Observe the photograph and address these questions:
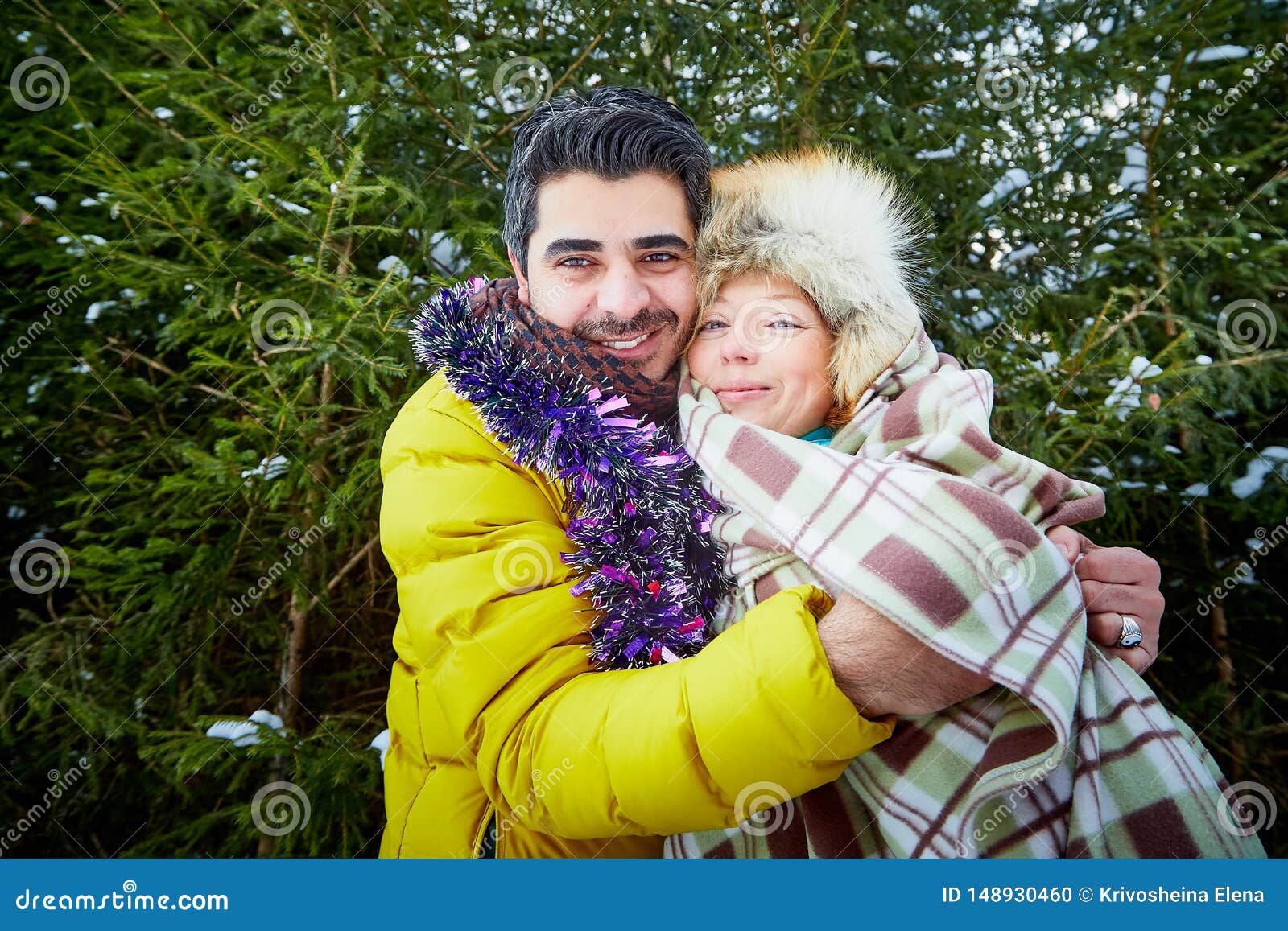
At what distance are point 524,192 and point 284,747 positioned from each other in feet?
5.83

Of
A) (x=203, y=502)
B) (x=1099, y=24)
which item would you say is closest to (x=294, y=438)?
(x=203, y=502)

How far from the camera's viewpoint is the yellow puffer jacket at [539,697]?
4.58 ft

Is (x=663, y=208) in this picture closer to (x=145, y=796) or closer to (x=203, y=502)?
(x=203, y=502)

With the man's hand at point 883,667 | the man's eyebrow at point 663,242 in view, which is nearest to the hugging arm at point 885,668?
the man's hand at point 883,667
